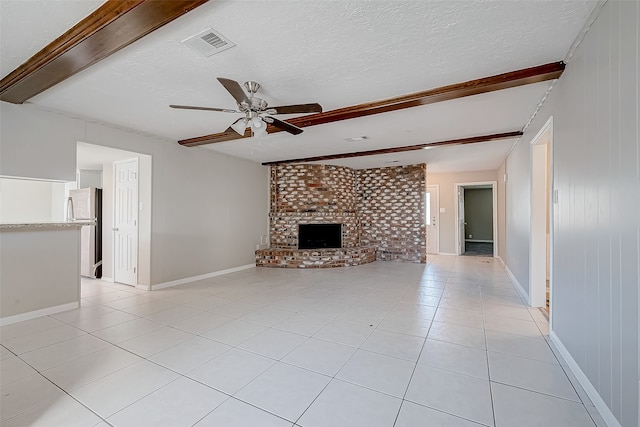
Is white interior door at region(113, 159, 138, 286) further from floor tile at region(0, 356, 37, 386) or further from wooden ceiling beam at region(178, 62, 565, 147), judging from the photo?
wooden ceiling beam at region(178, 62, 565, 147)

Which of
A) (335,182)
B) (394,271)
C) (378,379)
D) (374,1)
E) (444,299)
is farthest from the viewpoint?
(335,182)

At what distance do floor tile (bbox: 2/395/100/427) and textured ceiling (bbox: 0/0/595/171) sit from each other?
95.0 inches

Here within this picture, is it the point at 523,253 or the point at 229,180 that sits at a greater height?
the point at 229,180

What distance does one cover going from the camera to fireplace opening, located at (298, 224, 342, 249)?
6703mm

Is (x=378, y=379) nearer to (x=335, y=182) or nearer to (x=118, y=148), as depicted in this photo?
(x=118, y=148)

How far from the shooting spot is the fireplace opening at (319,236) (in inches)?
264

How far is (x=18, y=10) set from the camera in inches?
67.6

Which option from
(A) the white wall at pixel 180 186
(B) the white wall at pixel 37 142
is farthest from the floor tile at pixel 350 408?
(B) the white wall at pixel 37 142

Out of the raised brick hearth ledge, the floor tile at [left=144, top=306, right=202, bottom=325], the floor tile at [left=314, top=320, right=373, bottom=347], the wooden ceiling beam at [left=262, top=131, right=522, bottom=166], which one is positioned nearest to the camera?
the floor tile at [left=314, top=320, right=373, bottom=347]

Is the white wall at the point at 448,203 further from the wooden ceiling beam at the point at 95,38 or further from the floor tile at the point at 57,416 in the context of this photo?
the floor tile at the point at 57,416

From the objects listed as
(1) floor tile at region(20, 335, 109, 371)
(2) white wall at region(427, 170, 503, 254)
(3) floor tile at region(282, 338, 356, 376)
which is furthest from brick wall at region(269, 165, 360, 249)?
(1) floor tile at region(20, 335, 109, 371)

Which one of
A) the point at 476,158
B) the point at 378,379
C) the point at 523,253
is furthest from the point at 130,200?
the point at 476,158

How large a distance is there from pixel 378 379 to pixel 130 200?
15.5 feet

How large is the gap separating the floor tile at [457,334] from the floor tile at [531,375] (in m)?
0.25
